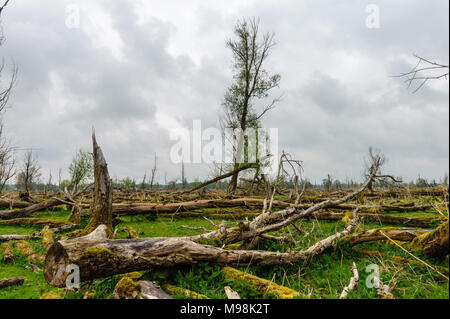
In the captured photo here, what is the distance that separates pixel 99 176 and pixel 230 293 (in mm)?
4380

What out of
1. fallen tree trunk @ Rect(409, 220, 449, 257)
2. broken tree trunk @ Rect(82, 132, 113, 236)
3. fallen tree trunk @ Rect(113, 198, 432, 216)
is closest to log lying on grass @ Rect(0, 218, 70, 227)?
fallen tree trunk @ Rect(113, 198, 432, 216)

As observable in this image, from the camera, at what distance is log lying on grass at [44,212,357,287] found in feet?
9.30

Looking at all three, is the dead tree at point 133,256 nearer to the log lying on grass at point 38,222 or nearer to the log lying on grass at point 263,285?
the log lying on grass at point 263,285

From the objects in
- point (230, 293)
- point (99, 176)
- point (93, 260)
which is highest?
point (99, 176)

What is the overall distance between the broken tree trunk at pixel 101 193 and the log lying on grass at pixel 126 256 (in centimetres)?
280

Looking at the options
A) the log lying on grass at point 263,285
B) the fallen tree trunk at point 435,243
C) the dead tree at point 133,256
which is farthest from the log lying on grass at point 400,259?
the log lying on grass at point 263,285

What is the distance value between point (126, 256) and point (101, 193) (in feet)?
10.9

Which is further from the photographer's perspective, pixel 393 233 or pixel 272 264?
pixel 393 233

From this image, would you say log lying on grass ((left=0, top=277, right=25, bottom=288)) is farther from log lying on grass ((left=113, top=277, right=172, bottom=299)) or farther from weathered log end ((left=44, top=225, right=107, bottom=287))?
log lying on grass ((left=113, top=277, right=172, bottom=299))

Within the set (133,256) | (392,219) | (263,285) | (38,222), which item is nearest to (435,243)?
(263,285)
